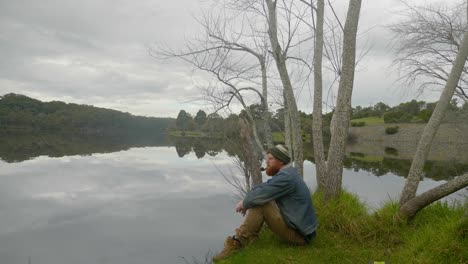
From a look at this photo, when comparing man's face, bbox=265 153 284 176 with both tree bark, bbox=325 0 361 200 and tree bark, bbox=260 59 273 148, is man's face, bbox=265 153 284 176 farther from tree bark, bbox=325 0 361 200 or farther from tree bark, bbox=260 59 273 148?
tree bark, bbox=260 59 273 148

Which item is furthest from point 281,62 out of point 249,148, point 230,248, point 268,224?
point 230,248

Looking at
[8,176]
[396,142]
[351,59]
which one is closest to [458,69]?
[351,59]

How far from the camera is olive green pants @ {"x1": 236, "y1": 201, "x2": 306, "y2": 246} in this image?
4336mm

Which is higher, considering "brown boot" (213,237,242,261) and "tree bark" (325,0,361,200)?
"tree bark" (325,0,361,200)

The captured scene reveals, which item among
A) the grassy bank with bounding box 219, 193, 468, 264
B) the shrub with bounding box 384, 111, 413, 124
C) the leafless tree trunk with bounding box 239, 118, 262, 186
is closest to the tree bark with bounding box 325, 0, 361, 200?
the grassy bank with bounding box 219, 193, 468, 264

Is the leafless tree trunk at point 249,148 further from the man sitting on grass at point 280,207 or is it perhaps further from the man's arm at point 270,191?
the man's arm at point 270,191

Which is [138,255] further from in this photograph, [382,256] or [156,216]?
[382,256]

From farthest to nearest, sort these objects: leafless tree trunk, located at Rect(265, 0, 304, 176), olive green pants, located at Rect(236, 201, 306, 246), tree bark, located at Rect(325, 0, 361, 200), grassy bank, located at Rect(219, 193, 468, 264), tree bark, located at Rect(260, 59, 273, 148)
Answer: tree bark, located at Rect(260, 59, 273, 148) < leafless tree trunk, located at Rect(265, 0, 304, 176) < tree bark, located at Rect(325, 0, 361, 200) < olive green pants, located at Rect(236, 201, 306, 246) < grassy bank, located at Rect(219, 193, 468, 264)

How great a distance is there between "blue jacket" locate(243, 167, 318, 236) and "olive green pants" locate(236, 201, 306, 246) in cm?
10

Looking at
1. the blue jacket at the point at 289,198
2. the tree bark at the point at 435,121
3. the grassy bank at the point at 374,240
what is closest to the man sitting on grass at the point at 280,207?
the blue jacket at the point at 289,198

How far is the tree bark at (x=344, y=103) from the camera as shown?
18.5ft

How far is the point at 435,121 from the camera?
5086mm

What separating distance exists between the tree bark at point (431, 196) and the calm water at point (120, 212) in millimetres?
1839

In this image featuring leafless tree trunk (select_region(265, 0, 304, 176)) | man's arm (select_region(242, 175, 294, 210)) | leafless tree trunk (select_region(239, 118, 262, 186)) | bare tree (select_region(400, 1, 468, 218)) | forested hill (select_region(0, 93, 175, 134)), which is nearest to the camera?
man's arm (select_region(242, 175, 294, 210))
